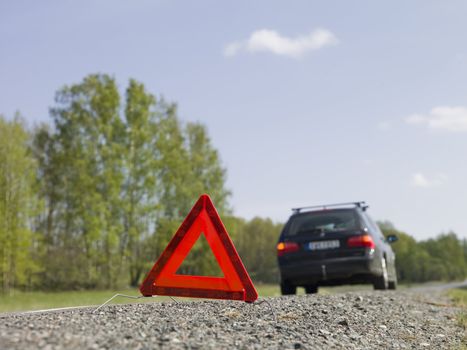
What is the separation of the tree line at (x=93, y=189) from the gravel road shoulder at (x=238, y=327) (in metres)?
28.4

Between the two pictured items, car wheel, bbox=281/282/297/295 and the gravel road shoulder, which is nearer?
the gravel road shoulder

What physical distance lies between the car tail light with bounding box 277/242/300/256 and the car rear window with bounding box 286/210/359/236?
0.70 ft

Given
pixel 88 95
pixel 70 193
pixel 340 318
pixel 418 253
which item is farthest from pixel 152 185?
pixel 418 253

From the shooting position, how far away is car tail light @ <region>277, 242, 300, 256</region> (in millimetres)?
12797

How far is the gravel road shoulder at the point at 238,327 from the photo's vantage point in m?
4.37

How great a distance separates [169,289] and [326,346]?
5.82 ft

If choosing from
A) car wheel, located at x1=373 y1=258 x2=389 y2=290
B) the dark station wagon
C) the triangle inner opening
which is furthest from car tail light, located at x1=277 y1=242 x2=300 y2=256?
the triangle inner opening

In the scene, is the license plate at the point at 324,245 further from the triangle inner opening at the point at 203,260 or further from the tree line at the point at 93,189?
the triangle inner opening at the point at 203,260

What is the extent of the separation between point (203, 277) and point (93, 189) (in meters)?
31.0

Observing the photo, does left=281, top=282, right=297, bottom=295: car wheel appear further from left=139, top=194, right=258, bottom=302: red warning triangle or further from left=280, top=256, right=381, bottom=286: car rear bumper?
left=139, top=194, right=258, bottom=302: red warning triangle

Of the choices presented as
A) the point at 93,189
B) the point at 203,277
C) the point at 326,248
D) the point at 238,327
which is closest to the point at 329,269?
the point at 326,248

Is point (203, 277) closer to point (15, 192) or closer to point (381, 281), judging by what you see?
point (381, 281)

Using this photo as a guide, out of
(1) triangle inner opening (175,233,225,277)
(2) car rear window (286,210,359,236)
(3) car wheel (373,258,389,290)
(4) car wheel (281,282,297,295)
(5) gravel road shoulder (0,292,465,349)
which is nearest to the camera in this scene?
(5) gravel road shoulder (0,292,465,349)

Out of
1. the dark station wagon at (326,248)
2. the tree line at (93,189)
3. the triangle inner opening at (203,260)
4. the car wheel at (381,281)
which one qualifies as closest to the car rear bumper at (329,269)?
the dark station wagon at (326,248)
